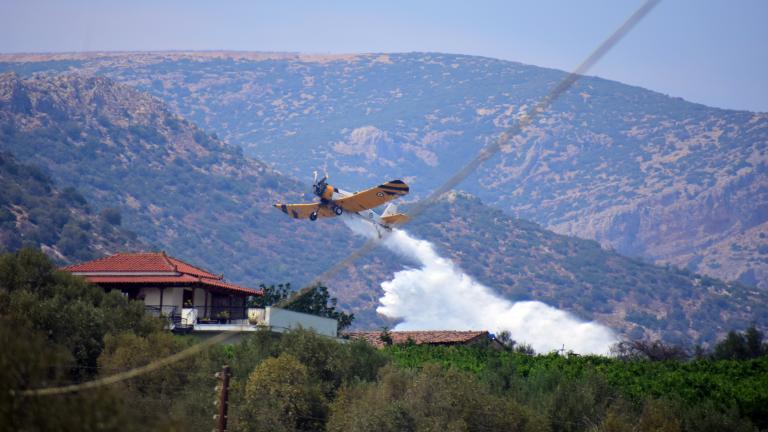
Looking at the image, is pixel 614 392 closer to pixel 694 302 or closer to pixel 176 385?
pixel 176 385

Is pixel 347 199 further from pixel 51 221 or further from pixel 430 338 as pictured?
pixel 51 221

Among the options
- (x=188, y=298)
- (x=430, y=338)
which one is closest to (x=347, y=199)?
(x=188, y=298)

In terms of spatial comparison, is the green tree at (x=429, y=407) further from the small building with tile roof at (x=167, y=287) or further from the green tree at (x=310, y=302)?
the green tree at (x=310, y=302)

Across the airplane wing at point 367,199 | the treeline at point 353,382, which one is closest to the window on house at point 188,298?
the treeline at point 353,382

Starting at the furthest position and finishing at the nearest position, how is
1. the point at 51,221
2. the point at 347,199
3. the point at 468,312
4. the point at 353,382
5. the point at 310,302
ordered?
the point at 468,312
the point at 51,221
the point at 310,302
the point at 347,199
the point at 353,382

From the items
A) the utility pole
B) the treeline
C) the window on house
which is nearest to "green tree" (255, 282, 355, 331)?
the window on house

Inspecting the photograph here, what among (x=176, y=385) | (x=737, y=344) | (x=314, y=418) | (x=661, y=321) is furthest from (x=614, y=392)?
(x=661, y=321)
